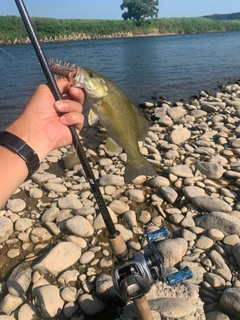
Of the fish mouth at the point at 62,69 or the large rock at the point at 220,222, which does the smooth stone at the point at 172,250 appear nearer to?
the large rock at the point at 220,222

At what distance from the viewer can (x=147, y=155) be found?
629cm

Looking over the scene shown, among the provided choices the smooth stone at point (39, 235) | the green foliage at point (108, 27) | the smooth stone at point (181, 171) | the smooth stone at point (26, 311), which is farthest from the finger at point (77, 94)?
the green foliage at point (108, 27)

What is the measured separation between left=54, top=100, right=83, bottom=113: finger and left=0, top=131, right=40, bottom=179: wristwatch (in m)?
0.31

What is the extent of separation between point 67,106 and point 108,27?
71525 mm

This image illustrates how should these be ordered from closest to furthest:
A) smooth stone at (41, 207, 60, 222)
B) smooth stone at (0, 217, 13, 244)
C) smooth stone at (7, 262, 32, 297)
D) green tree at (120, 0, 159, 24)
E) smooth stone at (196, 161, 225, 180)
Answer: smooth stone at (7, 262, 32, 297) → smooth stone at (0, 217, 13, 244) → smooth stone at (41, 207, 60, 222) → smooth stone at (196, 161, 225, 180) → green tree at (120, 0, 159, 24)

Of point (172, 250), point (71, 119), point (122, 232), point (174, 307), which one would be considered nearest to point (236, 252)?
point (172, 250)

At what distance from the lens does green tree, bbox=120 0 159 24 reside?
84938mm

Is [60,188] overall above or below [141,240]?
above

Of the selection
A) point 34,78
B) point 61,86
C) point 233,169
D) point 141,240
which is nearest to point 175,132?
point 233,169

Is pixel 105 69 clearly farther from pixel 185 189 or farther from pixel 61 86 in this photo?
pixel 61 86

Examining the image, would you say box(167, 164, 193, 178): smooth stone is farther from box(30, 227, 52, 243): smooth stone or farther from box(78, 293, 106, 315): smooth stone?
box(78, 293, 106, 315): smooth stone

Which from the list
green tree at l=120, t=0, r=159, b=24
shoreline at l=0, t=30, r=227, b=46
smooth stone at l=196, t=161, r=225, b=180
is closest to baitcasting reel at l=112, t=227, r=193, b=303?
smooth stone at l=196, t=161, r=225, b=180

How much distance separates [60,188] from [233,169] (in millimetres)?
2991

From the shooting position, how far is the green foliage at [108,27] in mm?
48872
